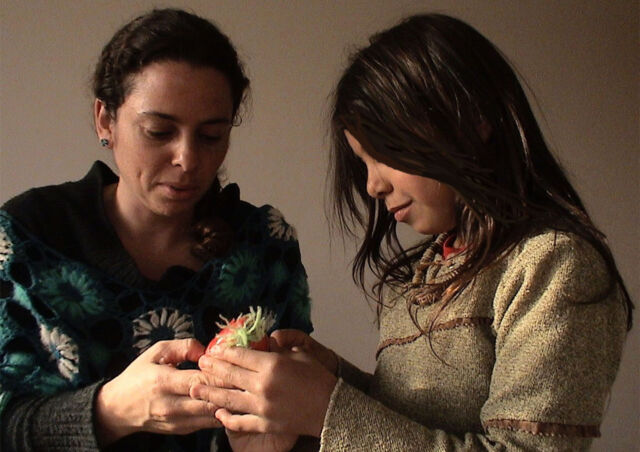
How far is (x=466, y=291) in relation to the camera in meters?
0.82

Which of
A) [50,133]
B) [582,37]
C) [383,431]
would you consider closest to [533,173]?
[383,431]

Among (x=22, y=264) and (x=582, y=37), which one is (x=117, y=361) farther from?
(x=582, y=37)

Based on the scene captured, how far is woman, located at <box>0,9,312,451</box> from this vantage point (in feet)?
3.06

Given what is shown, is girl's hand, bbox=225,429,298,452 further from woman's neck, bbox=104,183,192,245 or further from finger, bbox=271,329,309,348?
woman's neck, bbox=104,183,192,245

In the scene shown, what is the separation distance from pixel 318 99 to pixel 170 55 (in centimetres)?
88

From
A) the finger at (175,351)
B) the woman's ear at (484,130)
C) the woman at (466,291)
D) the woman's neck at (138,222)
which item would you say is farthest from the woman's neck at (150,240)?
the woman's ear at (484,130)

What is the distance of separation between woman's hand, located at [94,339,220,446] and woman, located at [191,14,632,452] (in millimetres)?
28

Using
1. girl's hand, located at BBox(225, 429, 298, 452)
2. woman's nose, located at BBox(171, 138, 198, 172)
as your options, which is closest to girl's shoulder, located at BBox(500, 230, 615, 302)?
girl's hand, located at BBox(225, 429, 298, 452)

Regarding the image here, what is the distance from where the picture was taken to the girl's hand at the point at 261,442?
2.92ft

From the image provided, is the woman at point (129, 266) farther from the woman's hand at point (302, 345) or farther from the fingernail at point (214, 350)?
the woman's hand at point (302, 345)

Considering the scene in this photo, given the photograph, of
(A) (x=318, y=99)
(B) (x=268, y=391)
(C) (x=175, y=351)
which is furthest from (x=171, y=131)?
(A) (x=318, y=99)

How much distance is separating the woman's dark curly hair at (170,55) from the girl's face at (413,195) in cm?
30

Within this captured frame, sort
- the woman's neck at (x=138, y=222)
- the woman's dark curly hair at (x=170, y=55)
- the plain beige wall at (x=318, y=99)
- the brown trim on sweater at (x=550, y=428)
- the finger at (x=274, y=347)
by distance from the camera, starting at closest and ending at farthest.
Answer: the brown trim on sweater at (x=550, y=428) → the finger at (x=274, y=347) → the woman's dark curly hair at (x=170, y=55) → the woman's neck at (x=138, y=222) → the plain beige wall at (x=318, y=99)

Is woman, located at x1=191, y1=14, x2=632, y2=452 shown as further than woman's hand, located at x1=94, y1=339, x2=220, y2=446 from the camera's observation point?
No
